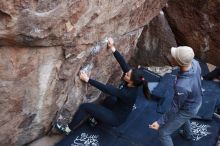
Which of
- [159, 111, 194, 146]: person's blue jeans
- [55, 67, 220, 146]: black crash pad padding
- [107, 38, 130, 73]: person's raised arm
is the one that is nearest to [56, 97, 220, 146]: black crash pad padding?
[55, 67, 220, 146]: black crash pad padding

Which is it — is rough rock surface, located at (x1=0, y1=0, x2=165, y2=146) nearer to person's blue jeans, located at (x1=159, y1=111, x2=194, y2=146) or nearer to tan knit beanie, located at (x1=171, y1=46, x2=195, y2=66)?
tan knit beanie, located at (x1=171, y1=46, x2=195, y2=66)

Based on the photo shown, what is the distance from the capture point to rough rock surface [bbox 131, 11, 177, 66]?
8.41 metres

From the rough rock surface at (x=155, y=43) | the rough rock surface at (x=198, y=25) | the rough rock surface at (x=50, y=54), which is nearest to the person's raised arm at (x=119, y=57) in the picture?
the rough rock surface at (x=50, y=54)

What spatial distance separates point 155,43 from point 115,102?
2773 millimetres

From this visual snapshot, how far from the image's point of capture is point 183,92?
15.6ft

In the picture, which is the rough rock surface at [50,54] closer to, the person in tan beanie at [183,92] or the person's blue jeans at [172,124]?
the person in tan beanie at [183,92]

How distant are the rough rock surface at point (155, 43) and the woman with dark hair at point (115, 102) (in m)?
2.52

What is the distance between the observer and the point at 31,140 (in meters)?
5.80

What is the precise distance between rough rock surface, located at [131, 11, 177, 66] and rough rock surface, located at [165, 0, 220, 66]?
0.89 feet

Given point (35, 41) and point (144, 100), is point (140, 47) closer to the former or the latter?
point (144, 100)

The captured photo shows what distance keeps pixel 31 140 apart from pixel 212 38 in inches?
173

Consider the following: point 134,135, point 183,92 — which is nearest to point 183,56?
point 183,92

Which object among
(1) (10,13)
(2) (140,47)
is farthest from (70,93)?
(2) (140,47)

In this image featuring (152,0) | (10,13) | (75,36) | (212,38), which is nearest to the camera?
(10,13)
